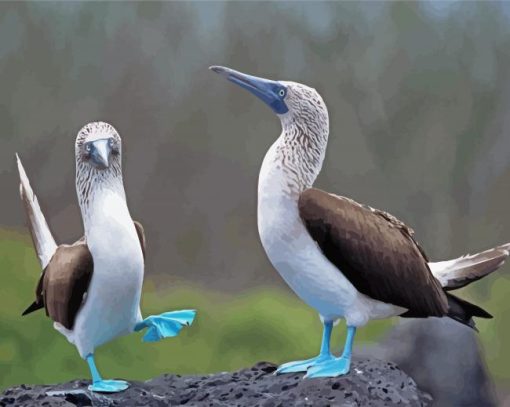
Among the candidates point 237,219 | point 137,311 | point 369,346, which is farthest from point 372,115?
point 137,311

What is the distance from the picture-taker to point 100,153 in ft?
5.45

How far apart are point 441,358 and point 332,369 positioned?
78 cm

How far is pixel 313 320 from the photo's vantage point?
2449 millimetres

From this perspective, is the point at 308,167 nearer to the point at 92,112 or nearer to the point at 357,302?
the point at 357,302

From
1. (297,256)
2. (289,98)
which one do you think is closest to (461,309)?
(297,256)

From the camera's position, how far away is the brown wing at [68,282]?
1670mm

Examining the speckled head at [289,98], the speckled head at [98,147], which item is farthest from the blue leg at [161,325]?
the speckled head at [289,98]

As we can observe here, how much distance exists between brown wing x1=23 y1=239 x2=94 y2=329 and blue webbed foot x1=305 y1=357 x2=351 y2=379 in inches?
17.2

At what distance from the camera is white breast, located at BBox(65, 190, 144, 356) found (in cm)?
166

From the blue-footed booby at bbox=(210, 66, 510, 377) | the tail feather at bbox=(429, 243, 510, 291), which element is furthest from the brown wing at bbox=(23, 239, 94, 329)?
the tail feather at bbox=(429, 243, 510, 291)

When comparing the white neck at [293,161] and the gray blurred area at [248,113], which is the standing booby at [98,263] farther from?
the gray blurred area at [248,113]

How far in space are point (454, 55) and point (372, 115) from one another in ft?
0.88

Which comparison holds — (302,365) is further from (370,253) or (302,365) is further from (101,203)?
(101,203)

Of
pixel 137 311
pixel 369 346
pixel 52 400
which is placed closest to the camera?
pixel 52 400
